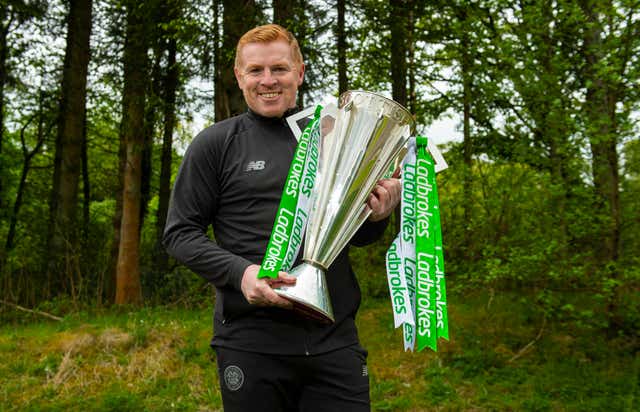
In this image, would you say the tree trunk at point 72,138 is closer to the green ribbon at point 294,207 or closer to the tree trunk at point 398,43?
the tree trunk at point 398,43

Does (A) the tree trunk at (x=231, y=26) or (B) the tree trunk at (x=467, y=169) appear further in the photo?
(A) the tree trunk at (x=231, y=26)

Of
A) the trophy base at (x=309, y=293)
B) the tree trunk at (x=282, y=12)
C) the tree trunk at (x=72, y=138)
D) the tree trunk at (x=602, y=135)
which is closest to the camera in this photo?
the trophy base at (x=309, y=293)

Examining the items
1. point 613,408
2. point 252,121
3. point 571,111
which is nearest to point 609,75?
point 571,111

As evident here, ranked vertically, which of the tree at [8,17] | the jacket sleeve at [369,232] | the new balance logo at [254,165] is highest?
the tree at [8,17]

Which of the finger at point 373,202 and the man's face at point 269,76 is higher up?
the man's face at point 269,76

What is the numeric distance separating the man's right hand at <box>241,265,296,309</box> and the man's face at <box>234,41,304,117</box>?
614 mm

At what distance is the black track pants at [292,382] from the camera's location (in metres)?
1.78

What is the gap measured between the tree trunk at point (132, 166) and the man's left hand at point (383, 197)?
27.2 feet

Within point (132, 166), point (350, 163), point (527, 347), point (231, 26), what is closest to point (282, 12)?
point (231, 26)

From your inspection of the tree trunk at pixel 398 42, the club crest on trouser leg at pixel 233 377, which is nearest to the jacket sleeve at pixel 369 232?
the club crest on trouser leg at pixel 233 377

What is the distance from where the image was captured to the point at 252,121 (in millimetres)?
1995

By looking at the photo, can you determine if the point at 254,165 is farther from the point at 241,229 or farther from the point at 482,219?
the point at 482,219

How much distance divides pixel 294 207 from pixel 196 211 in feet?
1.12

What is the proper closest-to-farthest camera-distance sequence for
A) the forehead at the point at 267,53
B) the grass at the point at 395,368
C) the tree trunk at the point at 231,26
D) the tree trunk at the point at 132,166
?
the forehead at the point at 267,53 < the grass at the point at 395,368 < the tree trunk at the point at 231,26 < the tree trunk at the point at 132,166
